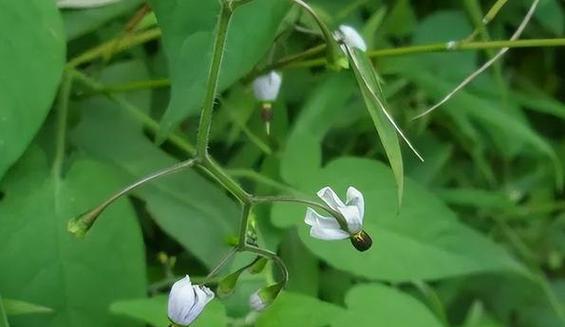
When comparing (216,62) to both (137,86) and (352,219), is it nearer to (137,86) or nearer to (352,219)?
(352,219)

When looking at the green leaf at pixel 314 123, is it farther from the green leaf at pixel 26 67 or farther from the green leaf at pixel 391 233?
the green leaf at pixel 26 67

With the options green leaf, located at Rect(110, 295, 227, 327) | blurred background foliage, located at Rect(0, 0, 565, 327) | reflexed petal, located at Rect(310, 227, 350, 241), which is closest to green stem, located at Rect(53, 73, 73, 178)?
blurred background foliage, located at Rect(0, 0, 565, 327)

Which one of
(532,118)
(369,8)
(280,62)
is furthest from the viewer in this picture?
(532,118)

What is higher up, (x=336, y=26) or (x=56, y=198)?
(x=336, y=26)

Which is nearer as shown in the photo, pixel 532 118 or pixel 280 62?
pixel 280 62

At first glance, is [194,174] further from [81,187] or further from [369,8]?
[369,8]

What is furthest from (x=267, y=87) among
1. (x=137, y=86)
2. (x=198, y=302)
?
(x=198, y=302)

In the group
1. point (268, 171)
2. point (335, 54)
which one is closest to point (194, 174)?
point (268, 171)
